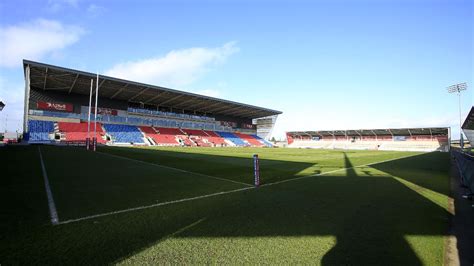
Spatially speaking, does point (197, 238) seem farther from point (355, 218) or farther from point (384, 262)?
point (355, 218)

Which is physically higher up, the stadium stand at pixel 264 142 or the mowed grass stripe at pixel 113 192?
the stadium stand at pixel 264 142

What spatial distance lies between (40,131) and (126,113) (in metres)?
17.0

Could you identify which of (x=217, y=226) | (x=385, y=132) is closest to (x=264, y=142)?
(x=385, y=132)

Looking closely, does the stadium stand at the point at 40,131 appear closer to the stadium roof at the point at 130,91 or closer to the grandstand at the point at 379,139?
the stadium roof at the point at 130,91

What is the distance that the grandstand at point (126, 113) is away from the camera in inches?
1704

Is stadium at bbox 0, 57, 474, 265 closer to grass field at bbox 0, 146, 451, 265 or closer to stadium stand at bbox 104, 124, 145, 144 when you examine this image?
grass field at bbox 0, 146, 451, 265

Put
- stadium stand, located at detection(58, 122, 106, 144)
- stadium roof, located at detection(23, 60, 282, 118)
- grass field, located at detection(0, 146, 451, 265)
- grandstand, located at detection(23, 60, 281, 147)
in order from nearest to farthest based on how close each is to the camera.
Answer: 1. grass field, located at detection(0, 146, 451, 265)
2. stadium roof, located at detection(23, 60, 282, 118)
3. grandstand, located at detection(23, 60, 281, 147)
4. stadium stand, located at detection(58, 122, 106, 144)

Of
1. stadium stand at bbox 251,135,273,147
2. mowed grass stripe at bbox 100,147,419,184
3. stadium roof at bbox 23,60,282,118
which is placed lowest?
→ mowed grass stripe at bbox 100,147,419,184

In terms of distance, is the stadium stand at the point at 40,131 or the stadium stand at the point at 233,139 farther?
the stadium stand at the point at 233,139

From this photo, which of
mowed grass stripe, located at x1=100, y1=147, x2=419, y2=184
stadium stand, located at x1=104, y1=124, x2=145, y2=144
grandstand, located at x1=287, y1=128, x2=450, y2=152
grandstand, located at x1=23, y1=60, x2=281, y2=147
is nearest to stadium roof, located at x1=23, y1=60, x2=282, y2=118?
grandstand, located at x1=23, y1=60, x2=281, y2=147

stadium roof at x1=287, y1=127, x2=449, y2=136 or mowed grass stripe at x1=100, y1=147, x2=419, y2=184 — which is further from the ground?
stadium roof at x1=287, y1=127, x2=449, y2=136

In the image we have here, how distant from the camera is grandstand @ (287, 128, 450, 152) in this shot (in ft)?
212

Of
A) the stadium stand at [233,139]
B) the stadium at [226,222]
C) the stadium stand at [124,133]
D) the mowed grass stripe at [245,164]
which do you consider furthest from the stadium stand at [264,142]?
the stadium at [226,222]

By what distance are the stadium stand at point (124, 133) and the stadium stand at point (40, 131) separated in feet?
31.6
